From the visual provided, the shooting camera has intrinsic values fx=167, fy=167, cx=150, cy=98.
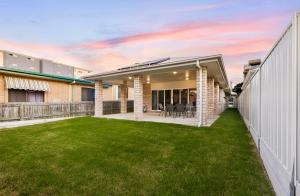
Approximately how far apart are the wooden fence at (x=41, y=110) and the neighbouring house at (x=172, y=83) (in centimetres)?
219

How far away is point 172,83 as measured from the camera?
15.3 metres

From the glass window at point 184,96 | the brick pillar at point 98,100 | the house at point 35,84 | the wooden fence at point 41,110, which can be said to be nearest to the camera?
the wooden fence at point 41,110

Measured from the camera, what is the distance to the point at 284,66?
213 cm

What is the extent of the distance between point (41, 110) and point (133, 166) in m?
11.4

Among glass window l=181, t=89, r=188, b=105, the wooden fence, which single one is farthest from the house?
glass window l=181, t=89, r=188, b=105

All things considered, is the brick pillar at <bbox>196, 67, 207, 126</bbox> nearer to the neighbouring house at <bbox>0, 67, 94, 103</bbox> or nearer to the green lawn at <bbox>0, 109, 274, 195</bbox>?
the green lawn at <bbox>0, 109, 274, 195</bbox>

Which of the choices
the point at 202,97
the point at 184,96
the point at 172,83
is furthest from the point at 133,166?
the point at 172,83

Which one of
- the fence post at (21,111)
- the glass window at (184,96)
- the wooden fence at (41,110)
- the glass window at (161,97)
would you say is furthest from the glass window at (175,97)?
the fence post at (21,111)

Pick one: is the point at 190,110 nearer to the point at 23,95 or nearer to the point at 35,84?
the point at 35,84

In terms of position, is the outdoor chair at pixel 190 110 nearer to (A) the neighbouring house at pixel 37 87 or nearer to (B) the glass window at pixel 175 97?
(B) the glass window at pixel 175 97

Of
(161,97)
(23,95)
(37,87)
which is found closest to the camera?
(23,95)

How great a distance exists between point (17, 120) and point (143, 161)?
1094 cm

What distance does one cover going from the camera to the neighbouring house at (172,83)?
8320 millimetres

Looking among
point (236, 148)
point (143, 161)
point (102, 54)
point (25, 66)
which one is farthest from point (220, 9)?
point (25, 66)
